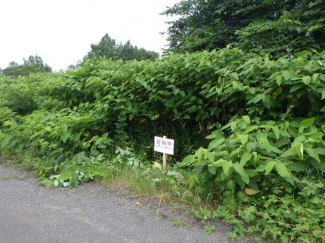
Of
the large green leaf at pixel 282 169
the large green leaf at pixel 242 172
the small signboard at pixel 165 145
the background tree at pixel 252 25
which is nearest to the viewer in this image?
the large green leaf at pixel 282 169

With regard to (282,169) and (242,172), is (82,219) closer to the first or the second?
(242,172)

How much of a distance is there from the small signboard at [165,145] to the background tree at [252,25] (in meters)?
2.07

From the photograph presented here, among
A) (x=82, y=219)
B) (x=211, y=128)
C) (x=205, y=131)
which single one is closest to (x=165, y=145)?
(x=211, y=128)

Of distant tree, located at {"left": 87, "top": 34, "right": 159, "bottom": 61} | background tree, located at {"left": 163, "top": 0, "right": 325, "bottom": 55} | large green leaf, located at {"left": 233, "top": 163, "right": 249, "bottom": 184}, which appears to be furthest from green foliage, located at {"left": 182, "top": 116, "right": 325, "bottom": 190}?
distant tree, located at {"left": 87, "top": 34, "right": 159, "bottom": 61}

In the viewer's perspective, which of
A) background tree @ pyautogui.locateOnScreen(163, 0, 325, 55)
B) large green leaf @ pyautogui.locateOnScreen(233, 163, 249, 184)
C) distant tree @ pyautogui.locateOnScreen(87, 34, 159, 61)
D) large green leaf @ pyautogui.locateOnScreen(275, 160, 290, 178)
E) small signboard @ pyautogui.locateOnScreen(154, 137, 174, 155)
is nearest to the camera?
large green leaf @ pyautogui.locateOnScreen(275, 160, 290, 178)

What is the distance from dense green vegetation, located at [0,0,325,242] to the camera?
2.42m

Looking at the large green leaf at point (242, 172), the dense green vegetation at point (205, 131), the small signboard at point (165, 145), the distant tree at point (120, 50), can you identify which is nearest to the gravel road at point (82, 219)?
the dense green vegetation at point (205, 131)

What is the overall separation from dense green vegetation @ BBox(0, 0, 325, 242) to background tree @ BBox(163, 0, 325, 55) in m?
0.29

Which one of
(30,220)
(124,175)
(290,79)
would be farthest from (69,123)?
(290,79)

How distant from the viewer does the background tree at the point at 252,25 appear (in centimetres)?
717

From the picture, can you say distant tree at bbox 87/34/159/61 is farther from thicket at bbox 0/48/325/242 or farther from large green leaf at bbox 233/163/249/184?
large green leaf at bbox 233/163/249/184

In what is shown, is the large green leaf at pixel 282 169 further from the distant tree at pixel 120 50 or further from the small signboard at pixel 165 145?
the distant tree at pixel 120 50

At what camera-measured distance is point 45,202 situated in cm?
312

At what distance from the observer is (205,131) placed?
177 inches
